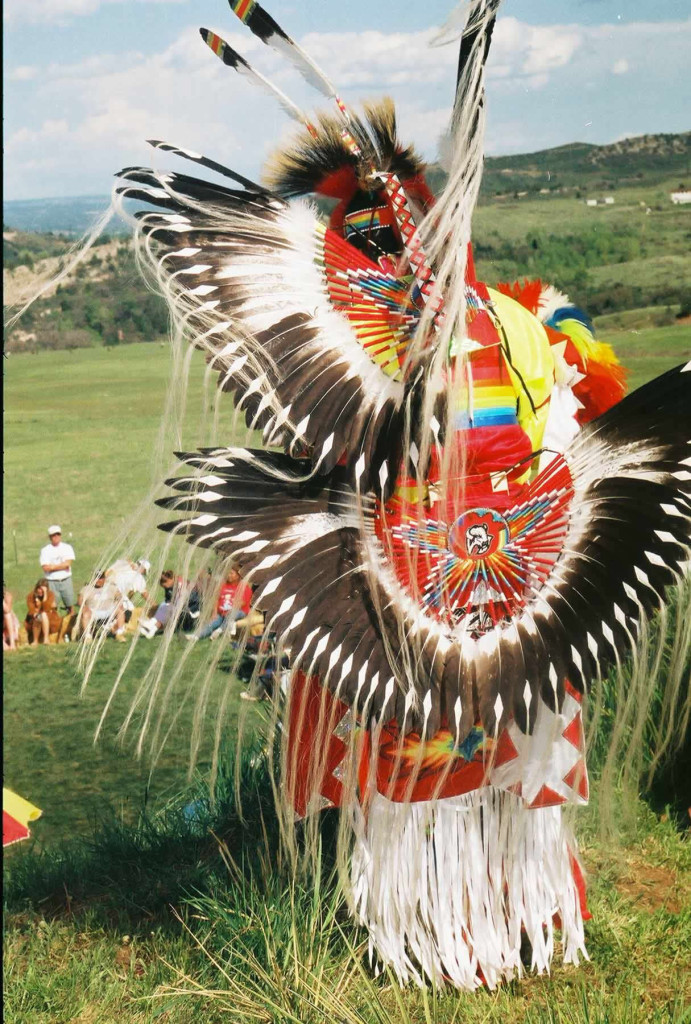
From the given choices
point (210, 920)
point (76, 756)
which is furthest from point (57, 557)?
point (210, 920)

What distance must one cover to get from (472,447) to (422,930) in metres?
0.94

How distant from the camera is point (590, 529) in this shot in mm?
1840

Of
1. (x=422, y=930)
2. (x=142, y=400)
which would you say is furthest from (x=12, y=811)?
(x=142, y=400)

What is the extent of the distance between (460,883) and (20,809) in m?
1.77

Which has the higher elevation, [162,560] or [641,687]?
[162,560]

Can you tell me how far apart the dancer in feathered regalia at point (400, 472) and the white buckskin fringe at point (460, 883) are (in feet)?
0.17

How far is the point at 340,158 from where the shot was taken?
1798 millimetres

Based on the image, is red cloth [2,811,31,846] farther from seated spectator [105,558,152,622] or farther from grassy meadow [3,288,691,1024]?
seated spectator [105,558,152,622]

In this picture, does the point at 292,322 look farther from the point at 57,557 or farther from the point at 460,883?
the point at 57,557

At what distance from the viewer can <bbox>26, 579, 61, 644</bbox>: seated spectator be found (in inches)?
230

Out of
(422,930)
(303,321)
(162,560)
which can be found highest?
(303,321)

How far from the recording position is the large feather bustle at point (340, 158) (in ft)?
5.79

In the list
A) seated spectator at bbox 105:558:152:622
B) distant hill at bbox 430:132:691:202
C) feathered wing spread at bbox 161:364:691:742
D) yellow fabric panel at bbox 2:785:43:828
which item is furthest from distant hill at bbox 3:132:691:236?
yellow fabric panel at bbox 2:785:43:828

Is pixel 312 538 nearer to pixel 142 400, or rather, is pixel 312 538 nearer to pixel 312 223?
pixel 312 223
